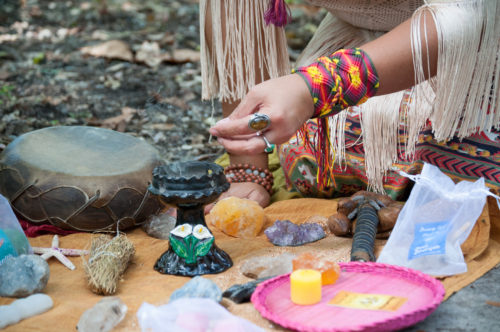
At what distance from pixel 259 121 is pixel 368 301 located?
1.46ft

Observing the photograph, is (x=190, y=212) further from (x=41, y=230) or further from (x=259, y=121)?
(x=41, y=230)

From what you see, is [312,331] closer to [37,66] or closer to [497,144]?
[497,144]

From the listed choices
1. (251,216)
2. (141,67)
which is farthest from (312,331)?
(141,67)

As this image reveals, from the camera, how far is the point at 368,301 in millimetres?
1330

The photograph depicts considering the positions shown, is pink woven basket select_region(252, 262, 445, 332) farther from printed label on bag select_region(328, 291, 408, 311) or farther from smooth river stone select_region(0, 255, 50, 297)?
smooth river stone select_region(0, 255, 50, 297)

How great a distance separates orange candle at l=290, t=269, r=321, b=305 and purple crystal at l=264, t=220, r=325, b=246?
0.46 meters

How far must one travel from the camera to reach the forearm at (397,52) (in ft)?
5.19

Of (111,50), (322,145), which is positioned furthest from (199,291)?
(111,50)

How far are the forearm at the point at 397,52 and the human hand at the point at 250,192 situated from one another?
0.69m

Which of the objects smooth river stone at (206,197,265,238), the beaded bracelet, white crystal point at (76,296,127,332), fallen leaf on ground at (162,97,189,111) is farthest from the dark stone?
fallen leaf on ground at (162,97,189,111)

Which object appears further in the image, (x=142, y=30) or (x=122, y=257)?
(x=142, y=30)

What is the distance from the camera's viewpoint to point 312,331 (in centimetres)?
124

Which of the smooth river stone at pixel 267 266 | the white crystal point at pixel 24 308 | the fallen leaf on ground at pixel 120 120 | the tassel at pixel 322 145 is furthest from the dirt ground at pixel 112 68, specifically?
the white crystal point at pixel 24 308

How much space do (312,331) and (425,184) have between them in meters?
0.52
